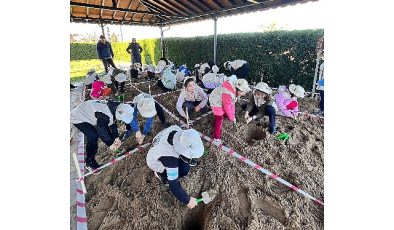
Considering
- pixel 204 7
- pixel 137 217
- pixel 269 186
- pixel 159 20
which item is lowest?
pixel 137 217

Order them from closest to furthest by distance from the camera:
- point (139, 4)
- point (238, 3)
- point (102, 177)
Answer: point (102, 177) < point (238, 3) < point (139, 4)

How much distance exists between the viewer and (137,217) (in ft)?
7.47

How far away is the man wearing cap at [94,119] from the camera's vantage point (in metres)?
2.84

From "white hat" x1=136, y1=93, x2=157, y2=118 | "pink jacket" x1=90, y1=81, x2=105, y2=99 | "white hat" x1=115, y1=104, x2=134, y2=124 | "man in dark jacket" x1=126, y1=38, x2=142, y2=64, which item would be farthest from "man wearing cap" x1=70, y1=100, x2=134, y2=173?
"man in dark jacket" x1=126, y1=38, x2=142, y2=64

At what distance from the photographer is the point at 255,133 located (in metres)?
3.81

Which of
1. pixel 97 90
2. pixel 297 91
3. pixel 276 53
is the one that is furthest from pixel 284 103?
pixel 97 90

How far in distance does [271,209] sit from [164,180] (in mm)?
1178

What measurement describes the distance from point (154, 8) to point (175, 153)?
841cm

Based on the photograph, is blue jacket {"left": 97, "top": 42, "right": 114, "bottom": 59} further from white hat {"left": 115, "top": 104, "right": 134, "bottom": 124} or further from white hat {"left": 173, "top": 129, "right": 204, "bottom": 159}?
white hat {"left": 173, "top": 129, "right": 204, "bottom": 159}

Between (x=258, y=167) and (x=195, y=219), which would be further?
(x=258, y=167)

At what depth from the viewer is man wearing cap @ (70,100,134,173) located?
2838 mm

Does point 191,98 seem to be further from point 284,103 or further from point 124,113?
point 284,103

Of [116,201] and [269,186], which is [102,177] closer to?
[116,201]

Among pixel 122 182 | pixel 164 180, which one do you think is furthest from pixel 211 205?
pixel 122 182
